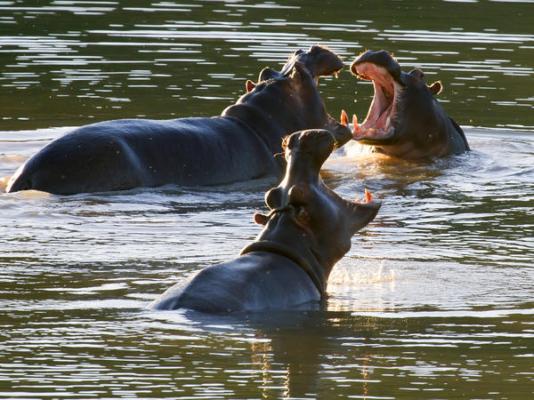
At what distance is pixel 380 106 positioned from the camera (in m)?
11.9

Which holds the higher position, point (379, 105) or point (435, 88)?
point (435, 88)

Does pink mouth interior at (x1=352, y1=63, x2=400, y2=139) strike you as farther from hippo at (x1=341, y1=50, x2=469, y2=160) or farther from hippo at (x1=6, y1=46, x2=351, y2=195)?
hippo at (x1=6, y1=46, x2=351, y2=195)

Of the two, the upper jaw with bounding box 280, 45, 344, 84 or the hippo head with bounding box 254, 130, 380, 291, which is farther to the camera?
the upper jaw with bounding box 280, 45, 344, 84

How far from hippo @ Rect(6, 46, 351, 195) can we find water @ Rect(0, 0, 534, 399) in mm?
156

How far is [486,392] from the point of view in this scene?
5676mm

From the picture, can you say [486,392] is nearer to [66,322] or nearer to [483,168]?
[66,322]

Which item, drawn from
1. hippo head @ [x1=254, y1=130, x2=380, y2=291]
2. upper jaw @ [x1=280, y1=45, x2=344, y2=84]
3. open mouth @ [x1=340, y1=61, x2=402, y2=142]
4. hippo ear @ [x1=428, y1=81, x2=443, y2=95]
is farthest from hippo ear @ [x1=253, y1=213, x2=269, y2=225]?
hippo ear @ [x1=428, y1=81, x2=443, y2=95]

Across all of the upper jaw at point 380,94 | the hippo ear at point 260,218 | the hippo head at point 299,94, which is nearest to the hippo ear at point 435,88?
the upper jaw at point 380,94

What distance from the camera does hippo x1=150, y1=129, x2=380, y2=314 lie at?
21.4 feet

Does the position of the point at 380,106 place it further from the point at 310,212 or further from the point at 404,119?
the point at 310,212

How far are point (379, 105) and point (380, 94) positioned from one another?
9 centimetres

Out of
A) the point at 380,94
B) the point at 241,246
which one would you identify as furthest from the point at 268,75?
the point at 241,246

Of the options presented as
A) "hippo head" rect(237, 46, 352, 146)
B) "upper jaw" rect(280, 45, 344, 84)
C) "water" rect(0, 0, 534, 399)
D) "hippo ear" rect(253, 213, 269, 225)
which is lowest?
"water" rect(0, 0, 534, 399)

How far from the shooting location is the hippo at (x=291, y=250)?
6.52 metres
